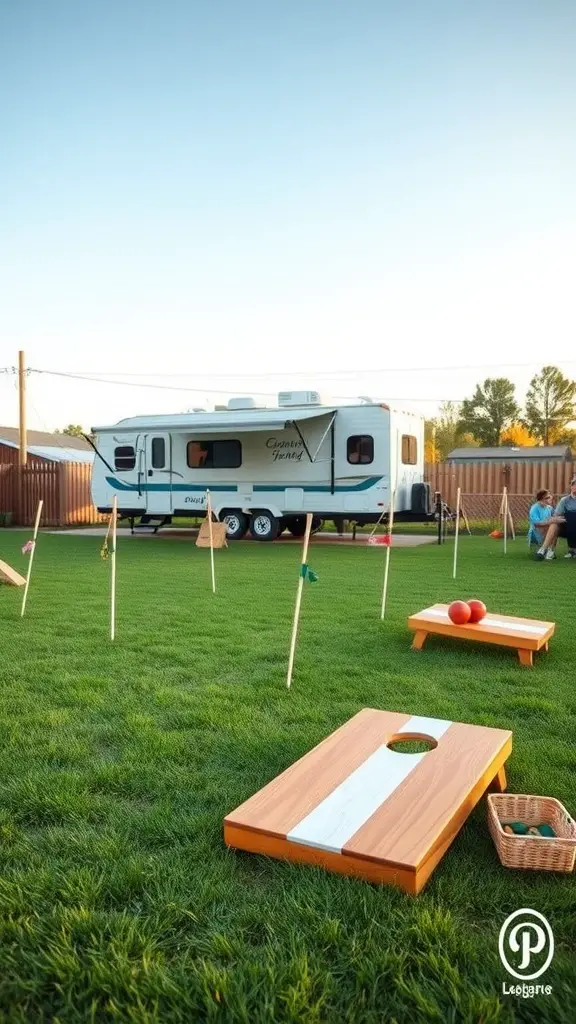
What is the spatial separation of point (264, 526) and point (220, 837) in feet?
45.4

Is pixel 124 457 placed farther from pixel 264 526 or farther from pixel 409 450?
pixel 409 450

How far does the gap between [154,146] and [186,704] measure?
43.4ft

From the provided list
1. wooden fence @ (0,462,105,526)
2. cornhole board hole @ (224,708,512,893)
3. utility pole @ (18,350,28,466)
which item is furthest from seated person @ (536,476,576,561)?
utility pole @ (18,350,28,466)

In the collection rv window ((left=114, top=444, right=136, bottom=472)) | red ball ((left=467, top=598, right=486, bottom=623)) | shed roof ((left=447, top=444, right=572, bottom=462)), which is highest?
shed roof ((left=447, top=444, right=572, bottom=462))

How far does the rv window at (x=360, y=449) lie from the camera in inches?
611

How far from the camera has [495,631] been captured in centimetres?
575

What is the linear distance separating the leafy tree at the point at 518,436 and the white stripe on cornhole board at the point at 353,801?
54614 millimetres

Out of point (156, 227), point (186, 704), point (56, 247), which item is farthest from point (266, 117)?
point (186, 704)

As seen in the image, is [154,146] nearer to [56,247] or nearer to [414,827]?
[56,247]

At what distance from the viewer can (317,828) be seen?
8.83 feet

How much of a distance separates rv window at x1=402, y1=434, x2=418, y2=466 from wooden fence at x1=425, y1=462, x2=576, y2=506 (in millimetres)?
3742

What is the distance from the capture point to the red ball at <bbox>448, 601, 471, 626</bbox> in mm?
5949

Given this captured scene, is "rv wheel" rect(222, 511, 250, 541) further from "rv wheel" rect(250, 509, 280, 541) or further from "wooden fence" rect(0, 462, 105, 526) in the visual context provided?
"wooden fence" rect(0, 462, 105, 526)

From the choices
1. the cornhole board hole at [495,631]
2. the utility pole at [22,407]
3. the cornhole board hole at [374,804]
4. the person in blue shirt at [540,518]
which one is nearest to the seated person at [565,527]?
the person in blue shirt at [540,518]
